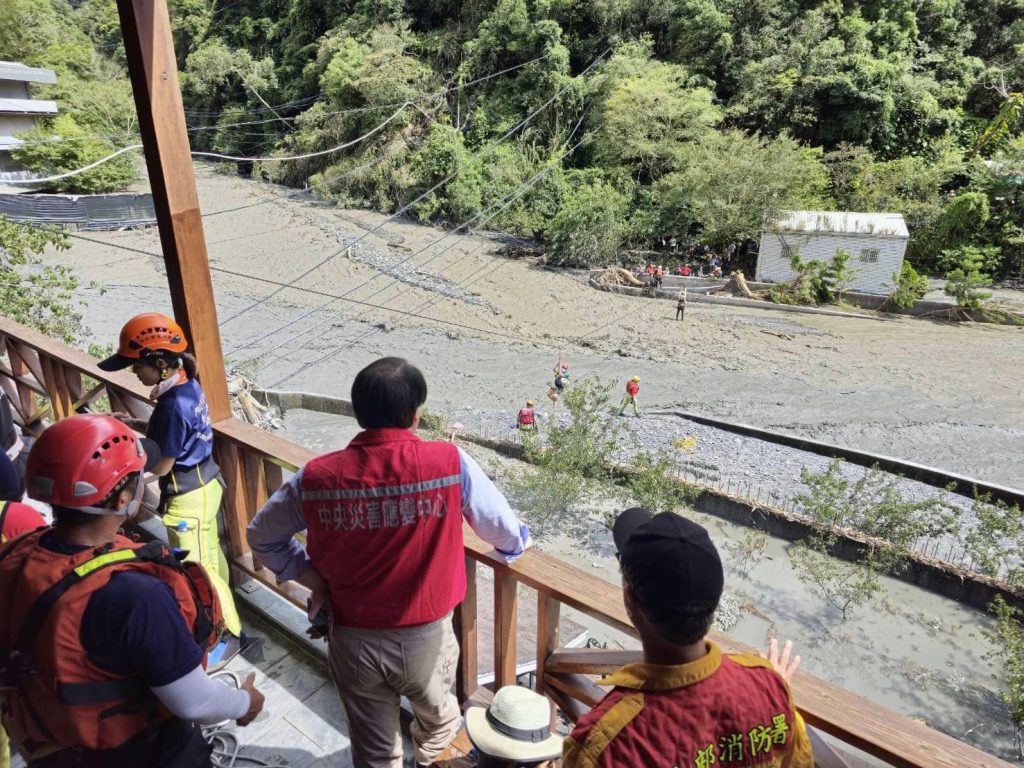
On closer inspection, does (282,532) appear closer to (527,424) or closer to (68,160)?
(527,424)

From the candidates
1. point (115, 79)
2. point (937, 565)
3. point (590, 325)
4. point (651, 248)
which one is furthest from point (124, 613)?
point (115, 79)

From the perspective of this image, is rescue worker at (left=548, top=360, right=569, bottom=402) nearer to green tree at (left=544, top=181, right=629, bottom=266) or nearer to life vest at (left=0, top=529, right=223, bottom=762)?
green tree at (left=544, top=181, right=629, bottom=266)

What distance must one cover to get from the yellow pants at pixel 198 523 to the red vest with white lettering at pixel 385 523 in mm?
1170

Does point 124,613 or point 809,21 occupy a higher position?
point 809,21

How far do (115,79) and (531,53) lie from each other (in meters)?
28.5

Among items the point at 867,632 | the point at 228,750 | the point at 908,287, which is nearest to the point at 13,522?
the point at 228,750

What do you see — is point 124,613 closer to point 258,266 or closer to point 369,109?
point 258,266

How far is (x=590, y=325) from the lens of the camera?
20.1 m

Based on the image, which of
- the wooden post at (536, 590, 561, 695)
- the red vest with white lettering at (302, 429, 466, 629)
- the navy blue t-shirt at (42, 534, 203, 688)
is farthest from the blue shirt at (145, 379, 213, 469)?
the wooden post at (536, 590, 561, 695)

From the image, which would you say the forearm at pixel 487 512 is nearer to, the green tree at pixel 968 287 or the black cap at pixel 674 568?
the black cap at pixel 674 568

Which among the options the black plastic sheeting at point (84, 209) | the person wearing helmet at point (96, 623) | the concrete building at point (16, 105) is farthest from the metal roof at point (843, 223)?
the concrete building at point (16, 105)

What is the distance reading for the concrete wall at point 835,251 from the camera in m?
20.8

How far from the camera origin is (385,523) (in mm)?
1538

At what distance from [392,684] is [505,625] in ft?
1.23
